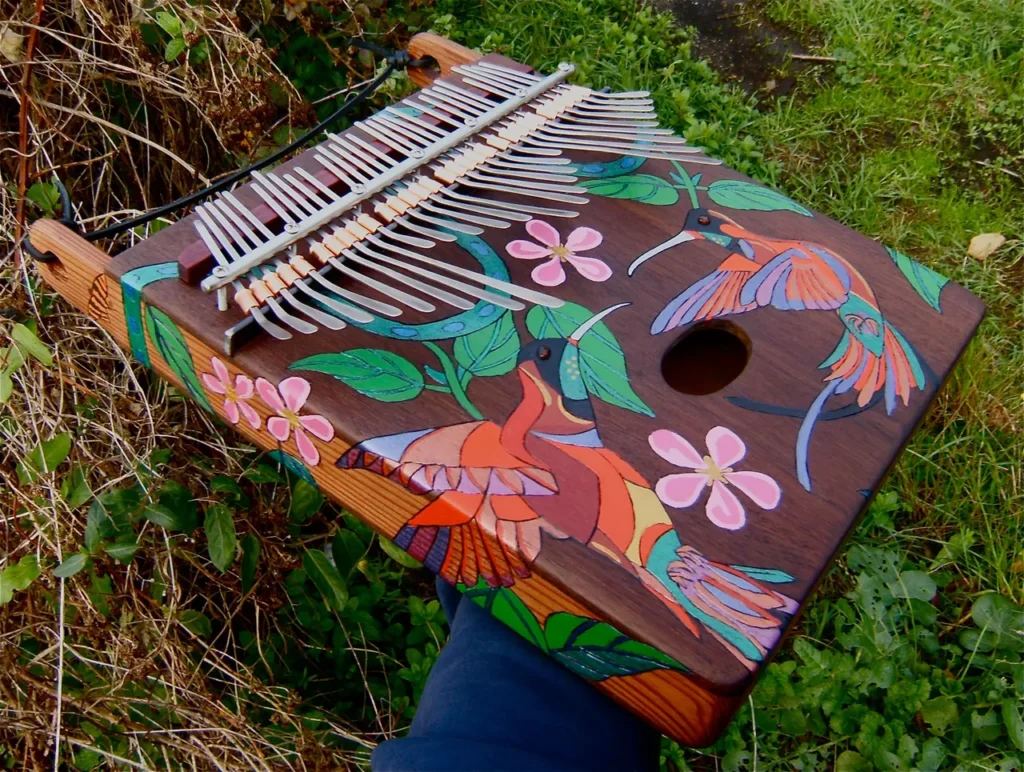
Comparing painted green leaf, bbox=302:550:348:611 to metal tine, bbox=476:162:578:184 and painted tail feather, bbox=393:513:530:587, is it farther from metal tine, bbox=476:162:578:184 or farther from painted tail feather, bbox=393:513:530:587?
metal tine, bbox=476:162:578:184

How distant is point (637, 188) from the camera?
132 centimetres

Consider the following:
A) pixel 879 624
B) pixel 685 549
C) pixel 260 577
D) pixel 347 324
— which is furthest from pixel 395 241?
pixel 879 624

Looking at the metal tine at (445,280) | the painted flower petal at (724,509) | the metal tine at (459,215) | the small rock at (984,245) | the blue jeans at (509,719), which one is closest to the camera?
the blue jeans at (509,719)

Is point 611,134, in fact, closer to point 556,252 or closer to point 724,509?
point 556,252

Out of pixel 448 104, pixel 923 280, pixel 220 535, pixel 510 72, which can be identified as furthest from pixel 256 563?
pixel 923 280

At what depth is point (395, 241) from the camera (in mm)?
1165

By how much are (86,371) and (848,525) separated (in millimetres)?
1460

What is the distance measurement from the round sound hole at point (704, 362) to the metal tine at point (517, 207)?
0.87ft

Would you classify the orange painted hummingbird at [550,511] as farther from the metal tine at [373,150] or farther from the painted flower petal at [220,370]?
the metal tine at [373,150]

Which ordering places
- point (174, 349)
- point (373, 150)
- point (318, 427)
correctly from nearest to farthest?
1. point (318, 427)
2. point (174, 349)
3. point (373, 150)

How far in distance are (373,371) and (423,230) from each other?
0.24m

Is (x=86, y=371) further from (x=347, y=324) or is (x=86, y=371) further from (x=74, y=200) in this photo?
(x=347, y=324)

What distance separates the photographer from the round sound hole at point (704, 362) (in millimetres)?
1217

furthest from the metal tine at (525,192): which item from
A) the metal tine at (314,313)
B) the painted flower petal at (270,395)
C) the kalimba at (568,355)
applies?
the painted flower petal at (270,395)
